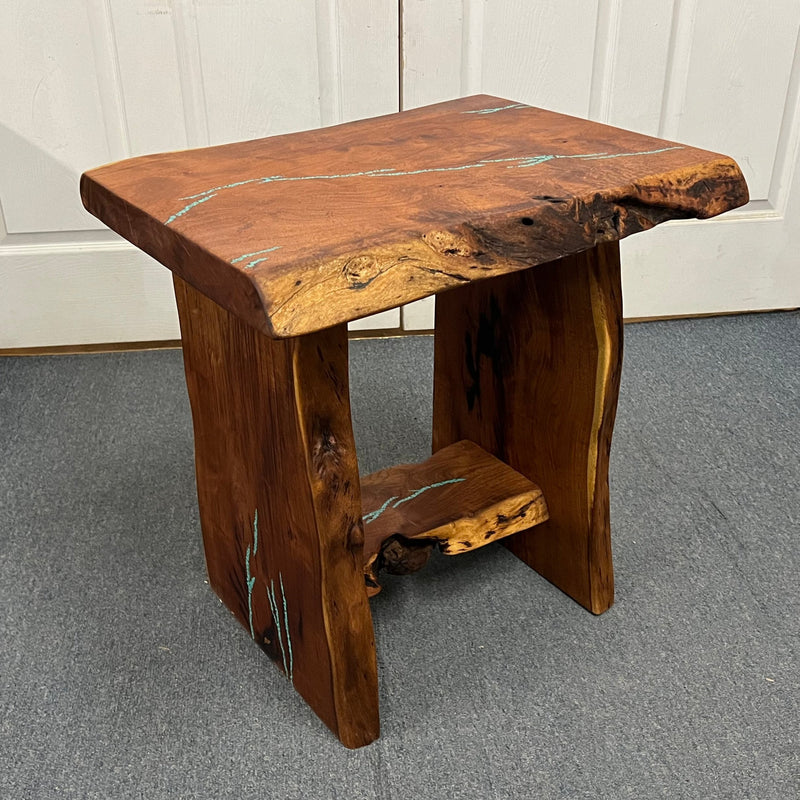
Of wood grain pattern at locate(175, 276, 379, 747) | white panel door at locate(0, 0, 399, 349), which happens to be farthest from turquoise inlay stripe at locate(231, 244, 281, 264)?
white panel door at locate(0, 0, 399, 349)

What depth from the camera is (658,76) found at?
1.66 m

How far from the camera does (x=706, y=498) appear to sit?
4.39 feet

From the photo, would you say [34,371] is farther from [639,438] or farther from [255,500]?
[639,438]

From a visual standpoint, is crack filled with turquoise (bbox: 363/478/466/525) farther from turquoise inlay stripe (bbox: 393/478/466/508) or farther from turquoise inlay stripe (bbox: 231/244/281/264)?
turquoise inlay stripe (bbox: 231/244/281/264)

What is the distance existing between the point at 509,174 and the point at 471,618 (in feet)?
1.77

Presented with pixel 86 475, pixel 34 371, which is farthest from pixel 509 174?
pixel 34 371

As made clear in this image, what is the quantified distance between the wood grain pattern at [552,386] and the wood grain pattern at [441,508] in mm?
42

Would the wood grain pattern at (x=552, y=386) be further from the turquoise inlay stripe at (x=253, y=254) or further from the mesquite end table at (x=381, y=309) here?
the turquoise inlay stripe at (x=253, y=254)

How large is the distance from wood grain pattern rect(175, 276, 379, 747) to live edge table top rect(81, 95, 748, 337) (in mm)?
107

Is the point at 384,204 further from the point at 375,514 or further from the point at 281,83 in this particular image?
the point at 281,83

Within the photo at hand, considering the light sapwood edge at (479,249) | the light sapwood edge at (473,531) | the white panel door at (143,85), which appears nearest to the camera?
the light sapwood edge at (479,249)

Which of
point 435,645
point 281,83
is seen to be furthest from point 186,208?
point 281,83

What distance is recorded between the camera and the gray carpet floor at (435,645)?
933 mm

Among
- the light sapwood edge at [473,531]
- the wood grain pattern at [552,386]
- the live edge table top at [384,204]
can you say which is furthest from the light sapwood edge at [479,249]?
the light sapwood edge at [473,531]
